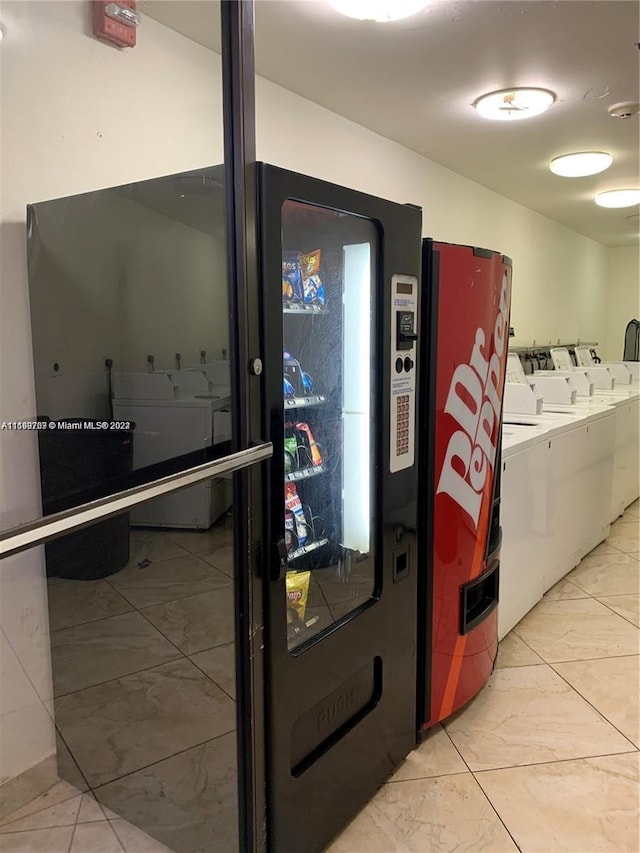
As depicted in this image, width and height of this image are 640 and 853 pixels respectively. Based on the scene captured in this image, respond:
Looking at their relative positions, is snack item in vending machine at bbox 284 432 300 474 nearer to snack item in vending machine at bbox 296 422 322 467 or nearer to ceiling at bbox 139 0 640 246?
snack item in vending machine at bbox 296 422 322 467

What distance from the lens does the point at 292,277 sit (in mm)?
1662

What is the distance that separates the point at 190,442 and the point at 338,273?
0.66 metres

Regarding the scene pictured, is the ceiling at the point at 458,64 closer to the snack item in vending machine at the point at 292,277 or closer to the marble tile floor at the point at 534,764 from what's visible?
the snack item in vending machine at the point at 292,277

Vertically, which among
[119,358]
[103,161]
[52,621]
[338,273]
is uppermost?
[103,161]

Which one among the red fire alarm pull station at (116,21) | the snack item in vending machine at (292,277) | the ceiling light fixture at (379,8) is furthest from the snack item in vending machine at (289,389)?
the ceiling light fixture at (379,8)

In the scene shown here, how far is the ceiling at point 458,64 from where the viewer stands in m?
2.12

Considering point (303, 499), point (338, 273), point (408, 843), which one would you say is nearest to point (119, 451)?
point (303, 499)

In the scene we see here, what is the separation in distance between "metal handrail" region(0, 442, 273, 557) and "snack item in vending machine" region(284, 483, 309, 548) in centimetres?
36

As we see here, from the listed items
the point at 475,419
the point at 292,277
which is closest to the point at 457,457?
the point at 475,419

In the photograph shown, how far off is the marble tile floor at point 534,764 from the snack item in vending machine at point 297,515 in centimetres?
82

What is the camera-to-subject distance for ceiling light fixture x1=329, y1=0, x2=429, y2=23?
1.99m

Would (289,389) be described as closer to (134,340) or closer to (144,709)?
(134,340)

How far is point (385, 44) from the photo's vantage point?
2.34 m

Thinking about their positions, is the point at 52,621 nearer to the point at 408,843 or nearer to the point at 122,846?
the point at 122,846
